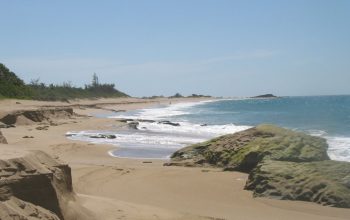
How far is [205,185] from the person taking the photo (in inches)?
447

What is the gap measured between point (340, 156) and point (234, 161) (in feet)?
16.5

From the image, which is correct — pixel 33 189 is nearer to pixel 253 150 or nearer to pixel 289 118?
pixel 253 150

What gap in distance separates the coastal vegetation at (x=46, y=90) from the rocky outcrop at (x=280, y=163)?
113ft

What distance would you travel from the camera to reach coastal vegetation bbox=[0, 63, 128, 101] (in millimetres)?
49188

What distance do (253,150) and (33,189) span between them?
8.63 meters

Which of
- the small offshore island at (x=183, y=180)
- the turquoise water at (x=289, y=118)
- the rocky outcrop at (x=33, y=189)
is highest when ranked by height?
the rocky outcrop at (x=33, y=189)

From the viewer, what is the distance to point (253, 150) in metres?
13.4

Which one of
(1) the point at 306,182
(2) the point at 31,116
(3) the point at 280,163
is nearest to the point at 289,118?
(2) the point at 31,116

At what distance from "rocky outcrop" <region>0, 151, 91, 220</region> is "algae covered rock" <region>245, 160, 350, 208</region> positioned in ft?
16.3

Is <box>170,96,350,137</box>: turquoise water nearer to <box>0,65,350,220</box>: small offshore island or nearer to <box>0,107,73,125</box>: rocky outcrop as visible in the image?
<box>0,107,73,125</box>: rocky outcrop

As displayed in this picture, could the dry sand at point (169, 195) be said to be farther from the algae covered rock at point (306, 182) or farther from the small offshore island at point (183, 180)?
the algae covered rock at point (306, 182)

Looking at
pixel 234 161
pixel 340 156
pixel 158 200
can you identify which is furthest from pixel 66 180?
pixel 340 156

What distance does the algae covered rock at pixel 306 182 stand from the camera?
955 centimetres

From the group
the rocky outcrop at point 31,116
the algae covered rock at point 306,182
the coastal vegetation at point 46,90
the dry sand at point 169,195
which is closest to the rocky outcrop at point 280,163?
the algae covered rock at point 306,182
